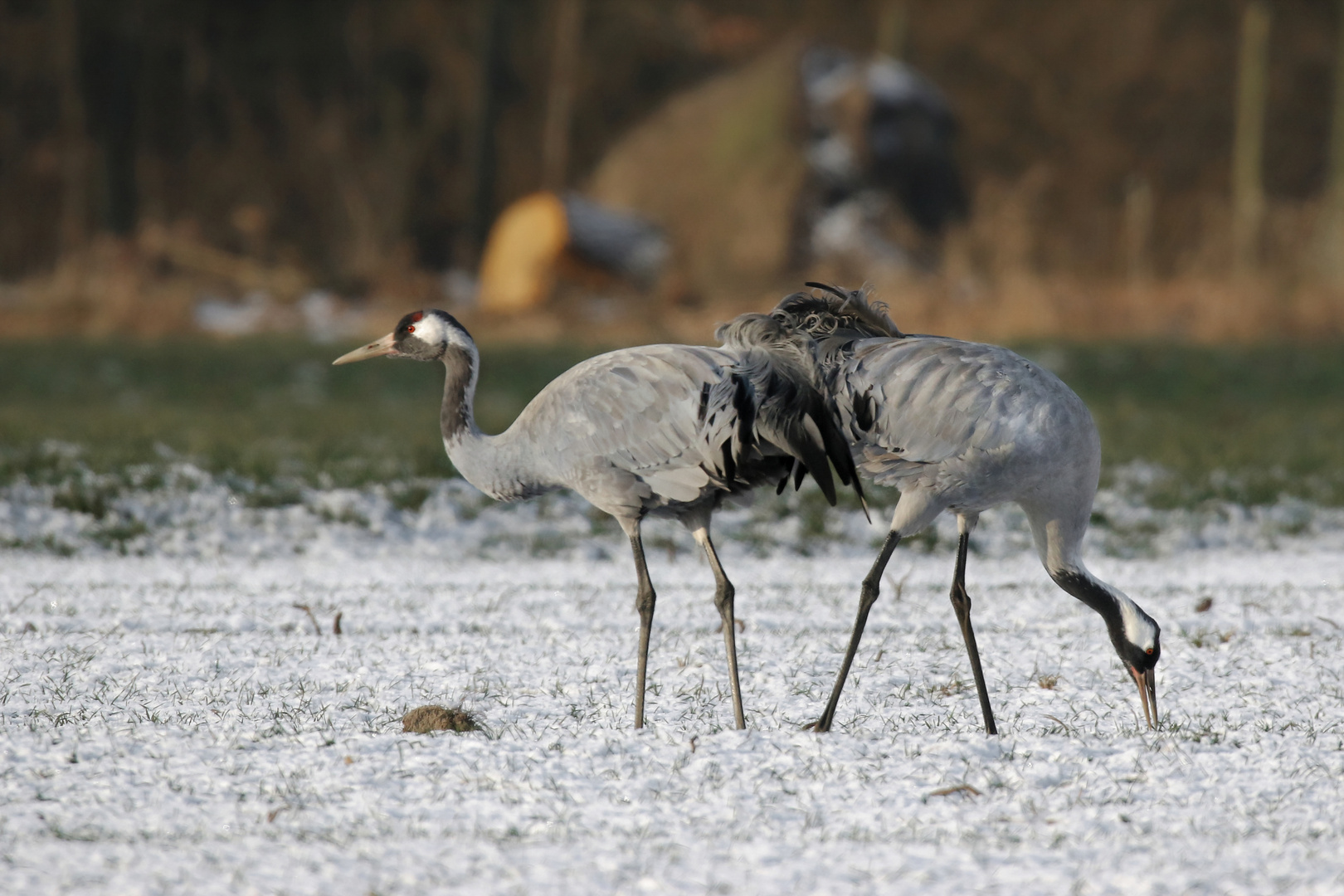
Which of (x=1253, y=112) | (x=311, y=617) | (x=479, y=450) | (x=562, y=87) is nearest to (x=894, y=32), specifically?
(x=562, y=87)

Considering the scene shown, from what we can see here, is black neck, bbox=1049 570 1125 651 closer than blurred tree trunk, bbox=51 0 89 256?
Yes

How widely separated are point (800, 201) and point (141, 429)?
1164 centimetres

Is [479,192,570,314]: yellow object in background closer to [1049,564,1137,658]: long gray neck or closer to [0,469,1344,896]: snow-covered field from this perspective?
[0,469,1344,896]: snow-covered field

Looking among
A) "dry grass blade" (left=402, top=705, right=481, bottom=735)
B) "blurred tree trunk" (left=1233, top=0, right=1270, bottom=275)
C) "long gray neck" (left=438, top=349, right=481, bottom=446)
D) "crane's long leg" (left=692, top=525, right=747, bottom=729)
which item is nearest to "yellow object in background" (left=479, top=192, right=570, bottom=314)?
"blurred tree trunk" (left=1233, top=0, right=1270, bottom=275)

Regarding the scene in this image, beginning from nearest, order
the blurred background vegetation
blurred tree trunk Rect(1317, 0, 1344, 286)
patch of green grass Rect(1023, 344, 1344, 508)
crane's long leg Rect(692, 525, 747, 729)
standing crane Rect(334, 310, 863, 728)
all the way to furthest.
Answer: standing crane Rect(334, 310, 863, 728) < crane's long leg Rect(692, 525, 747, 729) < patch of green grass Rect(1023, 344, 1344, 508) < the blurred background vegetation < blurred tree trunk Rect(1317, 0, 1344, 286)

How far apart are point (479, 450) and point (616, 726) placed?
3.52 feet

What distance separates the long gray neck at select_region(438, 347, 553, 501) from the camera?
17.1ft

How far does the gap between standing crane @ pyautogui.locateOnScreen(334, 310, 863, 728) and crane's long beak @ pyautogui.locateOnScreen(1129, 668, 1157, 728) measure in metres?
1.10

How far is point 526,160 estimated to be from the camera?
32.8 m

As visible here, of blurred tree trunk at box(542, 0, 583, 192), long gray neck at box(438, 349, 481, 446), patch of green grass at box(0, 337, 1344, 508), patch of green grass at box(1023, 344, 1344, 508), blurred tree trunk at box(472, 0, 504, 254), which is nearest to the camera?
long gray neck at box(438, 349, 481, 446)

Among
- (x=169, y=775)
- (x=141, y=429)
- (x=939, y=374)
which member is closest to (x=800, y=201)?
(x=141, y=429)

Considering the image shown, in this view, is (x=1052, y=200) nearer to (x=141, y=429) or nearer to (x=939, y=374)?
(x=141, y=429)

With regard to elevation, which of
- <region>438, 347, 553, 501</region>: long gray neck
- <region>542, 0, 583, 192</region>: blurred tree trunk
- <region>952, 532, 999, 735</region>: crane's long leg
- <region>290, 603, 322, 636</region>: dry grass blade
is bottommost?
<region>290, 603, 322, 636</region>: dry grass blade

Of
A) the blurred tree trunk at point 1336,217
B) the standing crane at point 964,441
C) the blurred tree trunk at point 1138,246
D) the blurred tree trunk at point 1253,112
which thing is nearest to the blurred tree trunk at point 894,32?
the blurred tree trunk at point 1138,246
